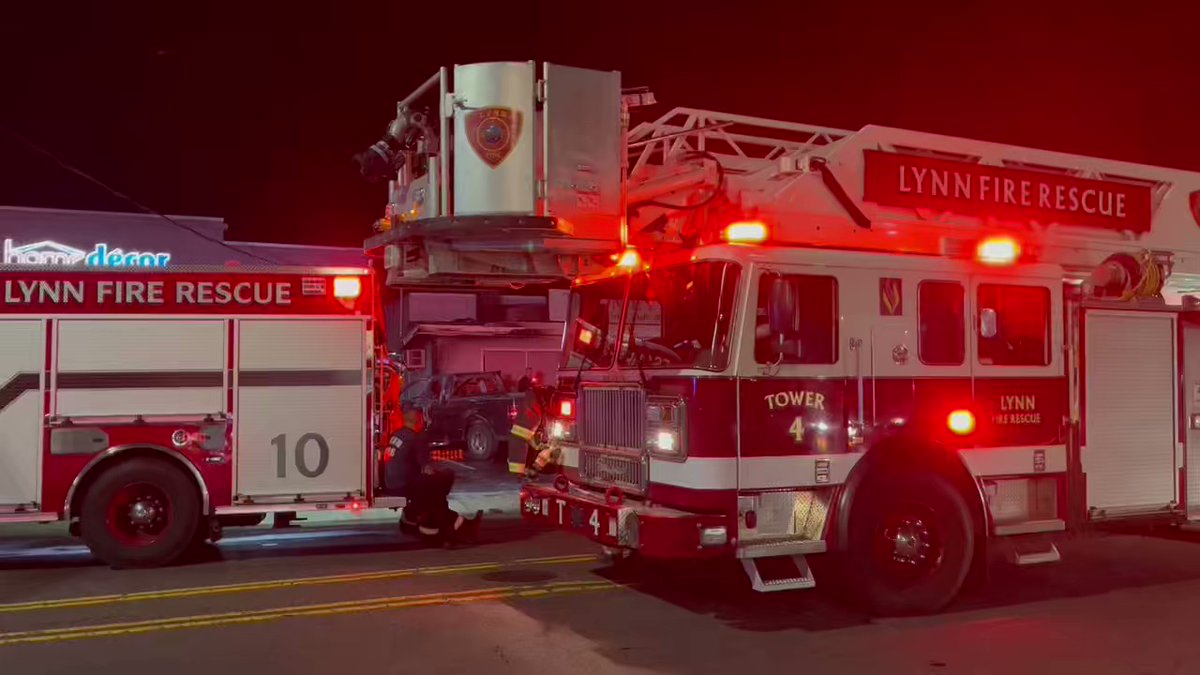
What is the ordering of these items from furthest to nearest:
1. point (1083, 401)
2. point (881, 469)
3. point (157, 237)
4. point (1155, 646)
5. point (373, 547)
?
point (157, 237) < point (373, 547) < point (1083, 401) < point (881, 469) < point (1155, 646)

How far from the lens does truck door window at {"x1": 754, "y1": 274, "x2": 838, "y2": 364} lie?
6.29 metres

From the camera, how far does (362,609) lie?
6.99 m

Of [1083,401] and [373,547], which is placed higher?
[1083,401]

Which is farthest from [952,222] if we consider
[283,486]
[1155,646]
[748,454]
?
[283,486]

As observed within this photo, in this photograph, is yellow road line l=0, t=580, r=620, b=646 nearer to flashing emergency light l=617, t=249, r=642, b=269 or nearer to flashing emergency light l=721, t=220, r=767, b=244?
flashing emergency light l=617, t=249, r=642, b=269

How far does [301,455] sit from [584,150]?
4.06 metres

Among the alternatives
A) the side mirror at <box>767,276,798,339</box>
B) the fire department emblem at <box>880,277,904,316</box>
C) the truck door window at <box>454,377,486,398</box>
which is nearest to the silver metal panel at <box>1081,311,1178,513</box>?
the fire department emblem at <box>880,277,904,316</box>

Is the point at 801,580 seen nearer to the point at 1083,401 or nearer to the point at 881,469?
the point at 881,469

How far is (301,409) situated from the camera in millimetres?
9008

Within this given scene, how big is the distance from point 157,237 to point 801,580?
21.2 metres

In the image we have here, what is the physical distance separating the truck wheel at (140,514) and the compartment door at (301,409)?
19.4 inches

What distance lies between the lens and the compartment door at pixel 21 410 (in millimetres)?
8492

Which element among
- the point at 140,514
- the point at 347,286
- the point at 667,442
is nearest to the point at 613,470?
the point at 667,442

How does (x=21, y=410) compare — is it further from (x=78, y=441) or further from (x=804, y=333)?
(x=804, y=333)
